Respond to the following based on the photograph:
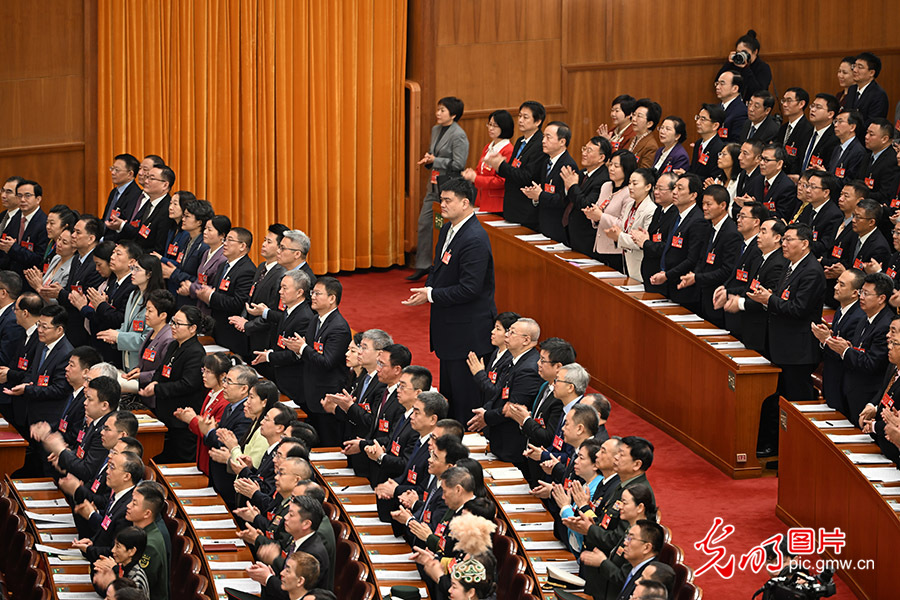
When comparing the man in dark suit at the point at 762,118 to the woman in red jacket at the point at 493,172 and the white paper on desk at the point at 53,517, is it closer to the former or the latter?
the woman in red jacket at the point at 493,172

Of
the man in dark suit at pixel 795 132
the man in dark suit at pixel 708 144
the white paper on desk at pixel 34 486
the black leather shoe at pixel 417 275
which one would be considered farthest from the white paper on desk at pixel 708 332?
the white paper on desk at pixel 34 486

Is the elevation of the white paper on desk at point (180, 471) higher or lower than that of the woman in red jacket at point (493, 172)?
lower

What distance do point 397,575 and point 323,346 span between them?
170 cm

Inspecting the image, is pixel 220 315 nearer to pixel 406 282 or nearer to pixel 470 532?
pixel 406 282

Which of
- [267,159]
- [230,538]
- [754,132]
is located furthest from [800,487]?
[267,159]

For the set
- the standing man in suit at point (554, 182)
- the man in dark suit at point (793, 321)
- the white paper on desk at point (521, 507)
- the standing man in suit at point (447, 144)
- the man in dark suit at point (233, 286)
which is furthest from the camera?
the standing man in suit at point (447, 144)

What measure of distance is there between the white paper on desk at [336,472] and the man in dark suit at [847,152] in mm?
4221

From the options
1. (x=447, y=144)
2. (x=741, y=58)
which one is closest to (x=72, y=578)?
(x=447, y=144)

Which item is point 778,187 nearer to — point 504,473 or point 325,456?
point 504,473

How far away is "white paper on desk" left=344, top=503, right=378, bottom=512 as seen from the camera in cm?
664

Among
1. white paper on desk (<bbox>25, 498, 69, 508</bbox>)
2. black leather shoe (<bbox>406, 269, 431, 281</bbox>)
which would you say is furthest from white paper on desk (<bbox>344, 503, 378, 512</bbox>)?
black leather shoe (<bbox>406, 269, 431, 281</bbox>)

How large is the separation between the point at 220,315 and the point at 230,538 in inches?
83.1

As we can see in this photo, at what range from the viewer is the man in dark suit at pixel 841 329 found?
6988mm

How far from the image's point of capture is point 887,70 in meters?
12.0
